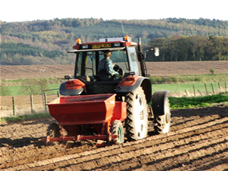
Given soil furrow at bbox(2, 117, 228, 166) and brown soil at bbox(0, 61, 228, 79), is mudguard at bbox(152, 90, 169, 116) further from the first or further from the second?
brown soil at bbox(0, 61, 228, 79)

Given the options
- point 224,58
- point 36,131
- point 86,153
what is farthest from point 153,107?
point 224,58

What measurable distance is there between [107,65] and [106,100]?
1529mm

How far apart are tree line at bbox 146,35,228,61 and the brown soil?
88.9 inches

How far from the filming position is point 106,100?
7156 millimetres

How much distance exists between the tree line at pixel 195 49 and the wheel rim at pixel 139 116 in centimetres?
4225

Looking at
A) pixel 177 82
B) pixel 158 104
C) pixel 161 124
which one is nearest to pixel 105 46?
pixel 158 104

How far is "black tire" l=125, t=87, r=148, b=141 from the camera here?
7844mm

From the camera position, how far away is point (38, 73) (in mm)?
47719

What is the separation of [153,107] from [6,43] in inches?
3239

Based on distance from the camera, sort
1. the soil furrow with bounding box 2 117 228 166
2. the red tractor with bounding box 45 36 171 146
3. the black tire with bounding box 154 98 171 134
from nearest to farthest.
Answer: the soil furrow with bounding box 2 117 228 166
the red tractor with bounding box 45 36 171 146
the black tire with bounding box 154 98 171 134

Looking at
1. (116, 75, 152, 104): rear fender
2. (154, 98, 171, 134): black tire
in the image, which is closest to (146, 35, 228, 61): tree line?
(154, 98, 171, 134): black tire

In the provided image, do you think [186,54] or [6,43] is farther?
[6,43]

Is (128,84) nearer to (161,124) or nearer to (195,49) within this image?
(161,124)

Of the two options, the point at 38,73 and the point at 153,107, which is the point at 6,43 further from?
the point at 153,107
